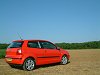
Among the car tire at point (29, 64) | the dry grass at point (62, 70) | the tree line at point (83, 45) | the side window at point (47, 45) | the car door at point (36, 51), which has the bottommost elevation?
the dry grass at point (62, 70)

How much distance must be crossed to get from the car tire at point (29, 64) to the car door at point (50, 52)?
3.73ft

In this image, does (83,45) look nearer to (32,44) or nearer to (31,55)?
(32,44)

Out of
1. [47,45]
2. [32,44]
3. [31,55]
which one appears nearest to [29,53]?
[31,55]

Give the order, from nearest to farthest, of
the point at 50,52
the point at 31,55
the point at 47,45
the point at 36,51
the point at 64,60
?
the point at 31,55 < the point at 36,51 < the point at 50,52 < the point at 47,45 < the point at 64,60

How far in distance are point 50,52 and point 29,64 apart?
191cm

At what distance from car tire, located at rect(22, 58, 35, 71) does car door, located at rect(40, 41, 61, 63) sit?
114cm

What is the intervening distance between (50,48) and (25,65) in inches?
97.4

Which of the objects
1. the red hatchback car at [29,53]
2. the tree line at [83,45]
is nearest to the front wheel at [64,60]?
the red hatchback car at [29,53]

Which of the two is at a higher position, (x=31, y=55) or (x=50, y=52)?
(x=50, y=52)

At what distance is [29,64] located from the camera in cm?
1280

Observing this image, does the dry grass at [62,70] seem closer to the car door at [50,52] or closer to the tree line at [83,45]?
the car door at [50,52]

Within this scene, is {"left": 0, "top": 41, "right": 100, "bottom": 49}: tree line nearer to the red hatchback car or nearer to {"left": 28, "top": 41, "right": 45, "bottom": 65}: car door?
the red hatchback car

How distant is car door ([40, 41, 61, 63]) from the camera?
13895mm

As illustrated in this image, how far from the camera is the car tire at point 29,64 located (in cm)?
1260
